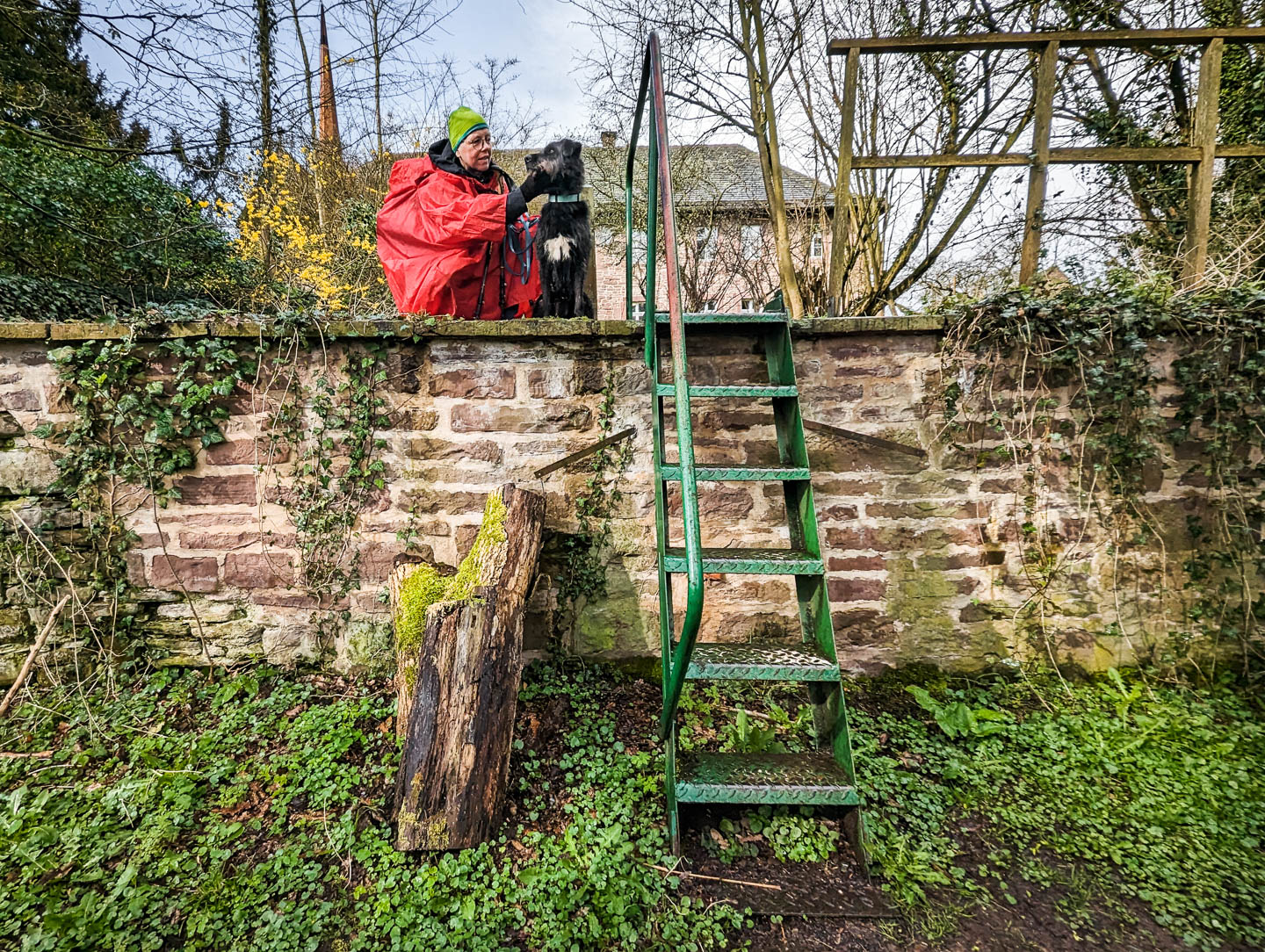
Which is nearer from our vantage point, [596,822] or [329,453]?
[596,822]

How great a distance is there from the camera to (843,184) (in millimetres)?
3150

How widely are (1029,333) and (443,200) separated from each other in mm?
3088

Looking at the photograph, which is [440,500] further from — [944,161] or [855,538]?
[944,161]

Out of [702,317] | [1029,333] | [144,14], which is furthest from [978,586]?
[144,14]

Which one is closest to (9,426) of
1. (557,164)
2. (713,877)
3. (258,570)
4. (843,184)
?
(258,570)

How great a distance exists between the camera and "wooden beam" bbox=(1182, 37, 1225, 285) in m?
2.96

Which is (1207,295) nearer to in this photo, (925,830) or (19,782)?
(925,830)

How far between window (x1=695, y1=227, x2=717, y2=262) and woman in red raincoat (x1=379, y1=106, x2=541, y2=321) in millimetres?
6548

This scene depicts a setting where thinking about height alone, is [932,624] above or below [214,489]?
below

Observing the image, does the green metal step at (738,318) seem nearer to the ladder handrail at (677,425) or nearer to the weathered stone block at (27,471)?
the ladder handrail at (677,425)

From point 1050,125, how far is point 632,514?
2.91 meters

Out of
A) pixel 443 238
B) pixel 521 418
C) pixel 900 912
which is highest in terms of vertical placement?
pixel 443 238

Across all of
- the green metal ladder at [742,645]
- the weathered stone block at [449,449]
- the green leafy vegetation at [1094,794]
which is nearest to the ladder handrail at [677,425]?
the green metal ladder at [742,645]

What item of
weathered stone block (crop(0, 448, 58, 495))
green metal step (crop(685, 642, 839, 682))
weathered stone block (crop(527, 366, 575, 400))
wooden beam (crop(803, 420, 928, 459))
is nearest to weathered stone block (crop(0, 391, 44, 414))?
weathered stone block (crop(0, 448, 58, 495))
